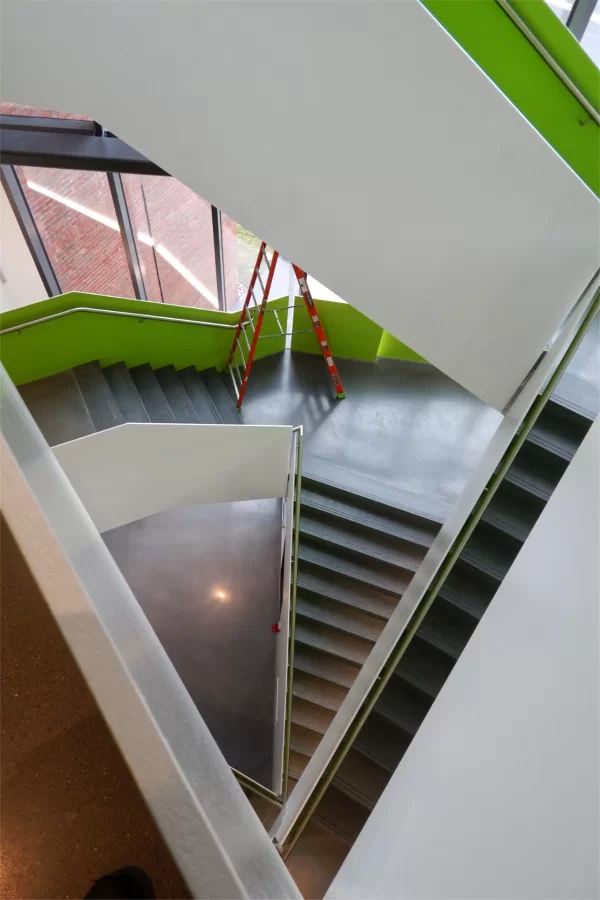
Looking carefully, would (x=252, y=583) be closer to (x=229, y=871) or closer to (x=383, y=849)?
Result: (x=383, y=849)

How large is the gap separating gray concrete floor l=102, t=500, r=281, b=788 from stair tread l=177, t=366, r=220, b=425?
143cm

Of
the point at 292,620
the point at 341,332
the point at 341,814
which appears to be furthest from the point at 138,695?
the point at 341,332

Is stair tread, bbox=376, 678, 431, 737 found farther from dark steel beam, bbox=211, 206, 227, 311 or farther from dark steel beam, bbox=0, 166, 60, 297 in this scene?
dark steel beam, bbox=0, 166, 60, 297

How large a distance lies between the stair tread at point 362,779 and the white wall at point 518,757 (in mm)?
397

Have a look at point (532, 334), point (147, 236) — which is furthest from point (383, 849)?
point (147, 236)

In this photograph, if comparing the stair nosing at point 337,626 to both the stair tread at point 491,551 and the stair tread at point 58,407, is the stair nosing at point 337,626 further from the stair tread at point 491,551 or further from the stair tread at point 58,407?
the stair tread at point 58,407

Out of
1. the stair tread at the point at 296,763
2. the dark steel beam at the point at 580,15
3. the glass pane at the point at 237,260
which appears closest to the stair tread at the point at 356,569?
the stair tread at the point at 296,763

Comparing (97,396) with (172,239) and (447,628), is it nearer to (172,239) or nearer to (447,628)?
(172,239)

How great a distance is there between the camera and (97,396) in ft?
17.2

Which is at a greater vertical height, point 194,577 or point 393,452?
point 393,452

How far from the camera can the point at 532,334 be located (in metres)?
3.58

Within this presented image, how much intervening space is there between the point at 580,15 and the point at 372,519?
161 inches

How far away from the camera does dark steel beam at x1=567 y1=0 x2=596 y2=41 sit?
394 centimetres

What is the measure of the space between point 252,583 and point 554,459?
3.79 m
